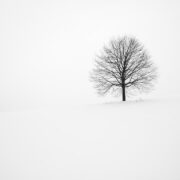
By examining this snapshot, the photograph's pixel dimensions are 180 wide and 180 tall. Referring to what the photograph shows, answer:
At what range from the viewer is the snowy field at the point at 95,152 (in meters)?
3.52

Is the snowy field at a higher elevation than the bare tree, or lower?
lower

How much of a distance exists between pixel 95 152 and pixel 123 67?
13713mm

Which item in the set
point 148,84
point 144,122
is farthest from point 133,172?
point 148,84

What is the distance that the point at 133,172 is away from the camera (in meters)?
3.45

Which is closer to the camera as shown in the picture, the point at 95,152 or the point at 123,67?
the point at 95,152

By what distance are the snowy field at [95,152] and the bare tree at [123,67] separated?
10.0 m

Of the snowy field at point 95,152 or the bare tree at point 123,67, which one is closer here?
the snowy field at point 95,152

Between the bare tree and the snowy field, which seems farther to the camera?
the bare tree

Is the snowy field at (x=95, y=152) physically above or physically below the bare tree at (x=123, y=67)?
below

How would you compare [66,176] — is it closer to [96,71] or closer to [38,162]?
[38,162]

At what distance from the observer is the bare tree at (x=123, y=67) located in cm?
1586

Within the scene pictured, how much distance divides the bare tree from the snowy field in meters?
10.0

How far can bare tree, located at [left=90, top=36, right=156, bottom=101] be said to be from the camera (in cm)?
1586

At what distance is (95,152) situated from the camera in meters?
4.40
